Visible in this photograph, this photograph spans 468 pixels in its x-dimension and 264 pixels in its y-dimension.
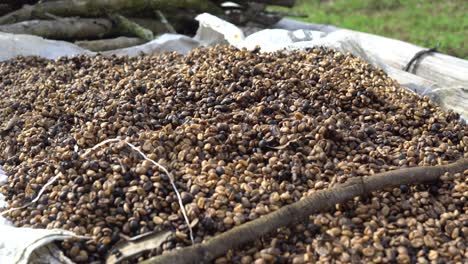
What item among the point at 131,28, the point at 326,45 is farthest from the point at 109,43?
the point at 326,45

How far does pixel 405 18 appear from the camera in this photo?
28.8 feet

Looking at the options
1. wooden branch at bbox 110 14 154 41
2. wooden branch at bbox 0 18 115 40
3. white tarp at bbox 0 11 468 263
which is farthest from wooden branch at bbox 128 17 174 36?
white tarp at bbox 0 11 468 263

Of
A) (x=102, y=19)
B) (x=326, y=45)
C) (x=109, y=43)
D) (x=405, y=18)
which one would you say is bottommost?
(x=405, y=18)

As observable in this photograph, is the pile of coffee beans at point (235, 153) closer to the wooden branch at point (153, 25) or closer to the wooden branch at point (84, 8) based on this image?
the wooden branch at point (84, 8)

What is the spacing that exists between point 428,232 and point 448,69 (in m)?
2.15

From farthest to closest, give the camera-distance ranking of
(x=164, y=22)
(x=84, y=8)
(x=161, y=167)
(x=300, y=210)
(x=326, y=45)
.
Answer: (x=164, y=22) → (x=84, y=8) → (x=326, y=45) → (x=161, y=167) → (x=300, y=210)

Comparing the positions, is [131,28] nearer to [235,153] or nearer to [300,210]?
[235,153]

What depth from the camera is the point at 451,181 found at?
2.46 meters

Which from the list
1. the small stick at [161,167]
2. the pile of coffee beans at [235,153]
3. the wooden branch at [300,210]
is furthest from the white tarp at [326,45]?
the small stick at [161,167]

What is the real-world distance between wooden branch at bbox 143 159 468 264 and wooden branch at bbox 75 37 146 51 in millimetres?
2684

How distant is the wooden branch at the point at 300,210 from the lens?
2027 mm

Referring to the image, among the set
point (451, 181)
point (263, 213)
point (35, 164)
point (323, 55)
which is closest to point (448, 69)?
point (323, 55)

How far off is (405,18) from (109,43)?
18.2ft

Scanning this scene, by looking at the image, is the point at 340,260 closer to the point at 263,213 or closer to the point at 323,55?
the point at 263,213
